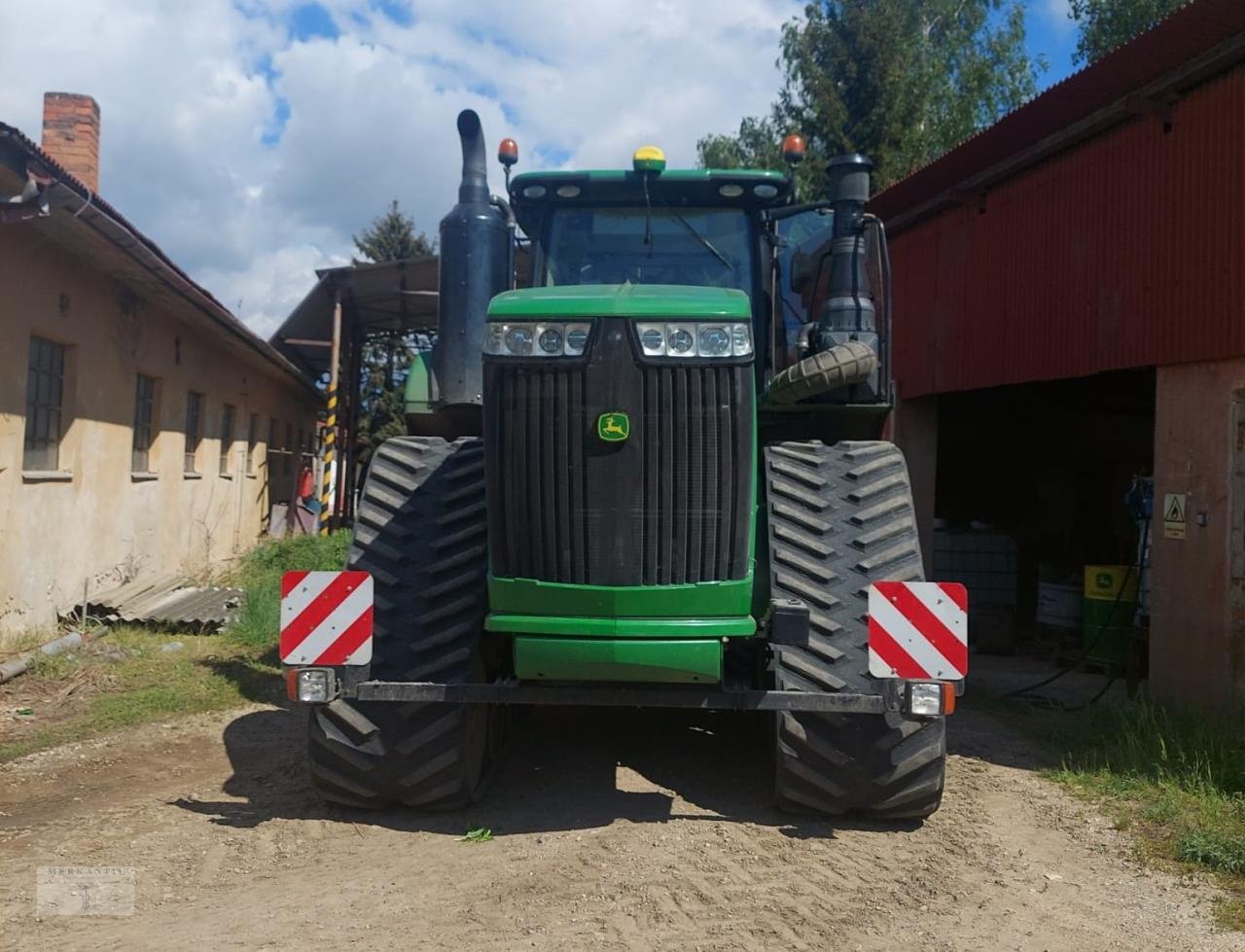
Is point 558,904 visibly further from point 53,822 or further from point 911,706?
point 53,822

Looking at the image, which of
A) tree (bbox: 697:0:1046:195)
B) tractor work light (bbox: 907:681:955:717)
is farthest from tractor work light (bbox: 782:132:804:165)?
tree (bbox: 697:0:1046:195)

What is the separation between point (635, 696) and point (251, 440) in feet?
45.1

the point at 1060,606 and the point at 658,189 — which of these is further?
the point at 1060,606

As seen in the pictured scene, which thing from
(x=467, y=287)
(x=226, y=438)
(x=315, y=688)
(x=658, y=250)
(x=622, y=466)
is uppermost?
(x=658, y=250)

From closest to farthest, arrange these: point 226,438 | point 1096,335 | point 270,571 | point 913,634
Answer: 1. point 913,634
2. point 1096,335
3. point 270,571
4. point 226,438

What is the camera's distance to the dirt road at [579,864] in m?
3.41

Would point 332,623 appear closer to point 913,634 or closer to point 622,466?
point 622,466

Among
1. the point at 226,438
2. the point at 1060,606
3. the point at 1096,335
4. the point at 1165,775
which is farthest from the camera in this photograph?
the point at 226,438

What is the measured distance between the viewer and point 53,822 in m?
4.46

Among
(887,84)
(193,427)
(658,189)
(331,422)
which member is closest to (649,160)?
(658,189)

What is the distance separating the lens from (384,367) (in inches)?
1193

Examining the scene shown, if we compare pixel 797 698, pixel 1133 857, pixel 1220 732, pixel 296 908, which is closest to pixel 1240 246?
pixel 1220 732

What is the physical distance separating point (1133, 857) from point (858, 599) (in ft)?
5.27

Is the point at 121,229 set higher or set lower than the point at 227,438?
higher
